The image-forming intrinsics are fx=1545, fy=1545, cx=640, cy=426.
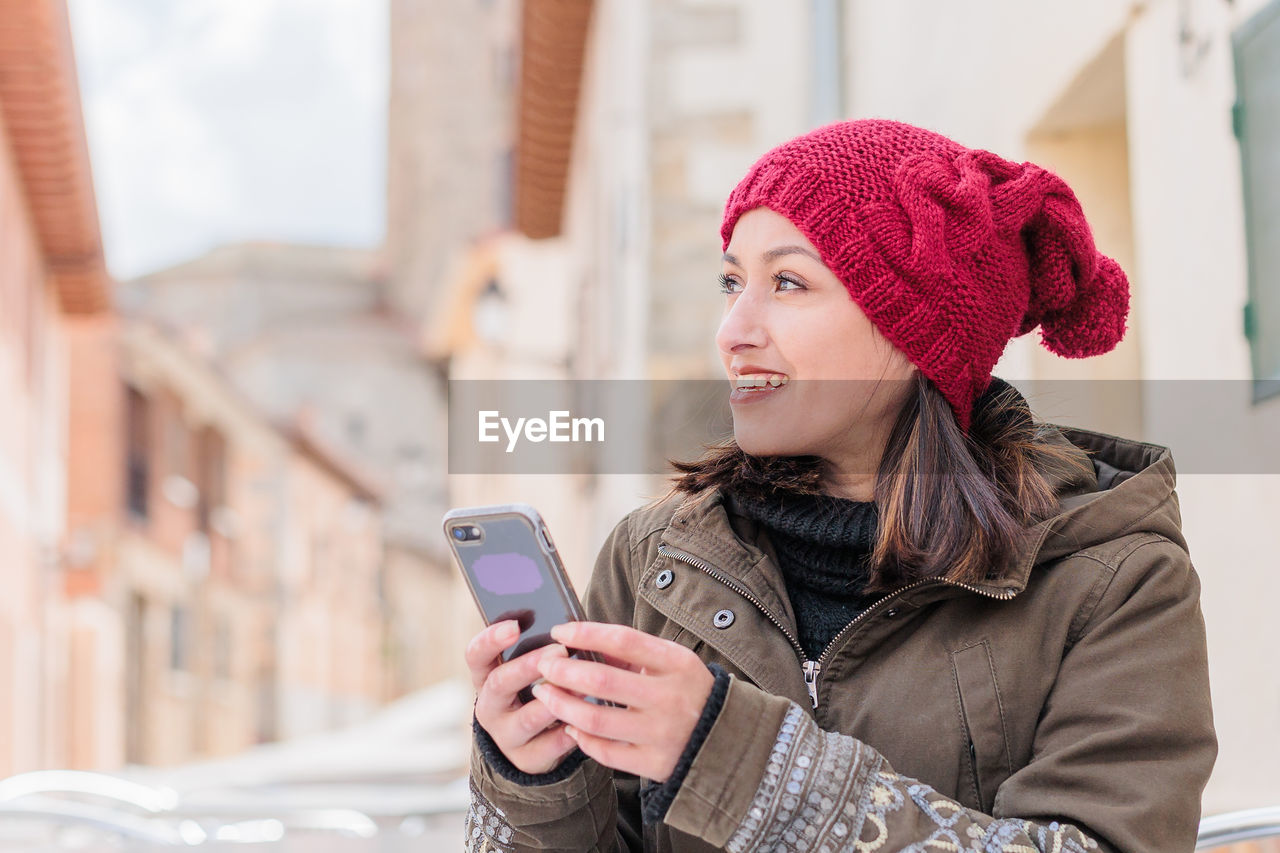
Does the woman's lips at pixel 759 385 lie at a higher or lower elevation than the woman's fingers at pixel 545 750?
higher

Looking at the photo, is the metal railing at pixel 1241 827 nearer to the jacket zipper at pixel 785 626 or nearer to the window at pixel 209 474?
the jacket zipper at pixel 785 626

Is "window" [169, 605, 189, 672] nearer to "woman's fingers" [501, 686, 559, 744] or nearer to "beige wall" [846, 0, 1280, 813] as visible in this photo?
"beige wall" [846, 0, 1280, 813]

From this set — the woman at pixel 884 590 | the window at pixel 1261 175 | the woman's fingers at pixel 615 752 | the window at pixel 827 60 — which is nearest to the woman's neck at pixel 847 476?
the woman at pixel 884 590

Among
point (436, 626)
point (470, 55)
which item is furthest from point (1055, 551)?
point (470, 55)

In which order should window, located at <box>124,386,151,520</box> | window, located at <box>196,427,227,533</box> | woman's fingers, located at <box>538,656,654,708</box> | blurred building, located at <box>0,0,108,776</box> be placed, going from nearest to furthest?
woman's fingers, located at <box>538,656,654,708</box> < blurred building, located at <box>0,0,108,776</box> < window, located at <box>124,386,151,520</box> < window, located at <box>196,427,227,533</box>

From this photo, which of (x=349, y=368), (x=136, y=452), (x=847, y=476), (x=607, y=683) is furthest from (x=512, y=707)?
(x=349, y=368)

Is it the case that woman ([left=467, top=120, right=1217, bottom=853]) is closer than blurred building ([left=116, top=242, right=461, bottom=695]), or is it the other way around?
woman ([left=467, top=120, right=1217, bottom=853])

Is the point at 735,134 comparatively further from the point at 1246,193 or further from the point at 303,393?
the point at 303,393

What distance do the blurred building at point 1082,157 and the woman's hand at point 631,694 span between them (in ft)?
4.32

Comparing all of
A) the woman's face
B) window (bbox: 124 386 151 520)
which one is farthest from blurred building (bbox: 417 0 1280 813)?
window (bbox: 124 386 151 520)

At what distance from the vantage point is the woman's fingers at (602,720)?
146 cm

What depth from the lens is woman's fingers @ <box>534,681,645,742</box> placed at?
146cm

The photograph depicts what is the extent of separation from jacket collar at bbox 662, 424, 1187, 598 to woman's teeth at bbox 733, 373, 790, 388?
157 millimetres
